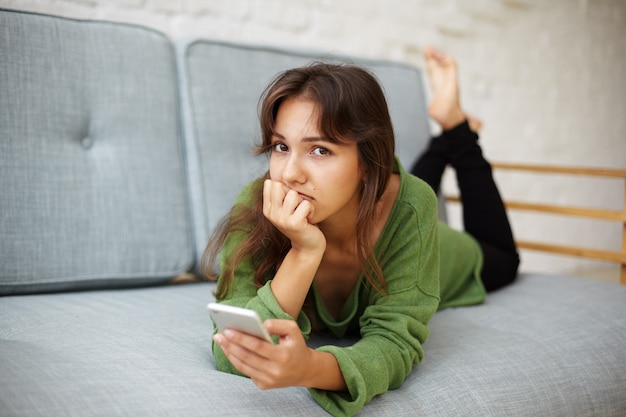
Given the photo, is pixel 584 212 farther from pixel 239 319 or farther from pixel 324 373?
pixel 239 319

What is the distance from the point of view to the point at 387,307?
1167 mm

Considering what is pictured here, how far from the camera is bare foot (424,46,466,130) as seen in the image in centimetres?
201

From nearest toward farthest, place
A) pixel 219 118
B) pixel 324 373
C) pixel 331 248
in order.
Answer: pixel 324 373 < pixel 331 248 < pixel 219 118

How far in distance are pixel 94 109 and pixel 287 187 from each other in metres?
0.70

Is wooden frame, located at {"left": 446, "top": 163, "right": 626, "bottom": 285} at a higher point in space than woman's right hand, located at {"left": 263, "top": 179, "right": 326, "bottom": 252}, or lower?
lower

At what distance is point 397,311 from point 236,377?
29 cm

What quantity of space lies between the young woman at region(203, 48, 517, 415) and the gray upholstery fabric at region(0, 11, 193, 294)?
412 mm

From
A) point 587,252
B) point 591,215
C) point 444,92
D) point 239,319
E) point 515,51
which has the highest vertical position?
point 515,51

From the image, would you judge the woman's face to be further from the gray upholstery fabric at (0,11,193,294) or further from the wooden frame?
the wooden frame

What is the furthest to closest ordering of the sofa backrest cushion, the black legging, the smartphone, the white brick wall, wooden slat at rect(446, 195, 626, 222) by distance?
the white brick wall
the black legging
wooden slat at rect(446, 195, 626, 222)
the sofa backrest cushion
the smartphone

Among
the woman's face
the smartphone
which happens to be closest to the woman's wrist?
the smartphone

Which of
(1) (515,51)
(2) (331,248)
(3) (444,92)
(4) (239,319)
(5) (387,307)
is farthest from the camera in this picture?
(1) (515,51)

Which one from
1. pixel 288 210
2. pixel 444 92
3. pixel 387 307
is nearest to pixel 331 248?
pixel 387 307

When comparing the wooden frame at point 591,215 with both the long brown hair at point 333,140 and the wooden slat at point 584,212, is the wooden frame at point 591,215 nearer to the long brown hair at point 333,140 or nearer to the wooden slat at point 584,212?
the wooden slat at point 584,212
